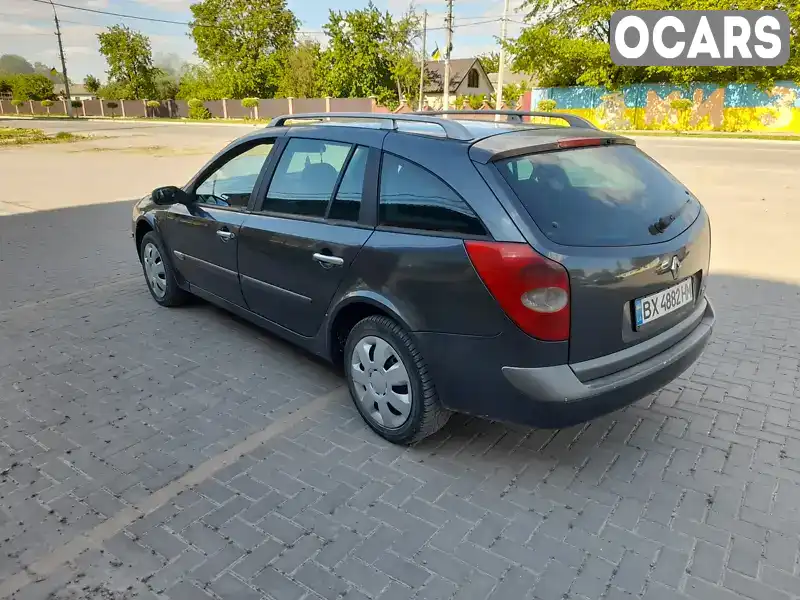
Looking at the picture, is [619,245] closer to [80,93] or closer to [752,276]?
[752,276]

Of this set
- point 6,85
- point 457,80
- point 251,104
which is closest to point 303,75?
point 251,104

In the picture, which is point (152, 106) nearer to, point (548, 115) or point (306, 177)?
point (306, 177)

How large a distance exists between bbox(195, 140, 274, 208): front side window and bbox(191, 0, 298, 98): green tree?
65.0 metres

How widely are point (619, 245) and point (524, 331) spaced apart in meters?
0.61

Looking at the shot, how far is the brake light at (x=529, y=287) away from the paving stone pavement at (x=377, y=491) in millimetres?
885

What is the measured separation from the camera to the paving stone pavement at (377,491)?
2365 mm

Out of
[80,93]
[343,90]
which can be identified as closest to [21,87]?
Result: [80,93]

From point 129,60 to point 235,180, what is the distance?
81567 millimetres

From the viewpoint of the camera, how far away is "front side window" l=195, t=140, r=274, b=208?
416cm

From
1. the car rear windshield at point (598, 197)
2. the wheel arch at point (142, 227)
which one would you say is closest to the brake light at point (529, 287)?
the car rear windshield at point (598, 197)

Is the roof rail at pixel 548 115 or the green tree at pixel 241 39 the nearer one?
the roof rail at pixel 548 115

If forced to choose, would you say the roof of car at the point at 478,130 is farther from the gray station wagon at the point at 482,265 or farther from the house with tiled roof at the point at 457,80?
the house with tiled roof at the point at 457,80

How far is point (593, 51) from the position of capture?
3250cm

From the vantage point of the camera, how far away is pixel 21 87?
76.1 metres
